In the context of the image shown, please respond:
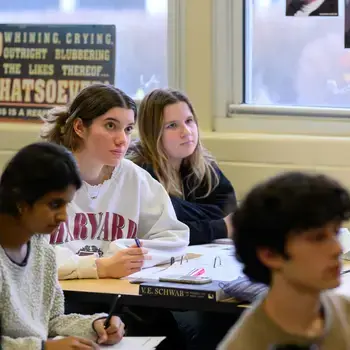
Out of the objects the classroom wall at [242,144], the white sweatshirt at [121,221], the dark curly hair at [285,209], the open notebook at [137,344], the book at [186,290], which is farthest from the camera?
the classroom wall at [242,144]

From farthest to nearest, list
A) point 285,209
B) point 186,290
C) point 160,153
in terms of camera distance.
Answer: point 160,153
point 186,290
point 285,209

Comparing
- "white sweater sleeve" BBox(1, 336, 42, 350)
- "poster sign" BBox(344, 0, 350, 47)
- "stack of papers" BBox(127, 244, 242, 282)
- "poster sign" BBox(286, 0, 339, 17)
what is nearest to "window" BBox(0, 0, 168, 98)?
"poster sign" BBox(286, 0, 339, 17)

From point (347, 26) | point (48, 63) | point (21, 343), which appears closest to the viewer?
point (21, 343)

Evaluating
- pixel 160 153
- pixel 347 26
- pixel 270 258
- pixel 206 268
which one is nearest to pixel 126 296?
pixel 206 268

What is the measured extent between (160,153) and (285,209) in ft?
6.51

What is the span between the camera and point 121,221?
2.82 meters

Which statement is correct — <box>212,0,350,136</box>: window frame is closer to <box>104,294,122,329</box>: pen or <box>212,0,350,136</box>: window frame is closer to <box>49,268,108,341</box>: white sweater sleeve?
<box>104,294,122,329</box>: pen

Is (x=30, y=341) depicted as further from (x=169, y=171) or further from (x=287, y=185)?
(x=169, y=171)

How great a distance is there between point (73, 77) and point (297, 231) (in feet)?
9.46

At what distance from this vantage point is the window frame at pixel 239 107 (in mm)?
3661

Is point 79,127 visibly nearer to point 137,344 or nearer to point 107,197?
point 107,197

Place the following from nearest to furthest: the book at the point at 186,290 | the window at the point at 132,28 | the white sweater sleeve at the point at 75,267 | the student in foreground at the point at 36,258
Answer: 1. the student in foreground at the point at 36,258
2. the book at the point at 186,290
3. the white sweater sleeve at the point at 75,267
4. the window at the point at 132,28

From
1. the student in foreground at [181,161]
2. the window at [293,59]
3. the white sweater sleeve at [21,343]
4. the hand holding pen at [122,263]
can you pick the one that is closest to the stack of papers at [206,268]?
the hand holding pen at [122,263]

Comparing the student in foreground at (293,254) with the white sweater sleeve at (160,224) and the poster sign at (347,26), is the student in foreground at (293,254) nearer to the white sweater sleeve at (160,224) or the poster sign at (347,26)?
the white sweater sleeve at (160,224)
